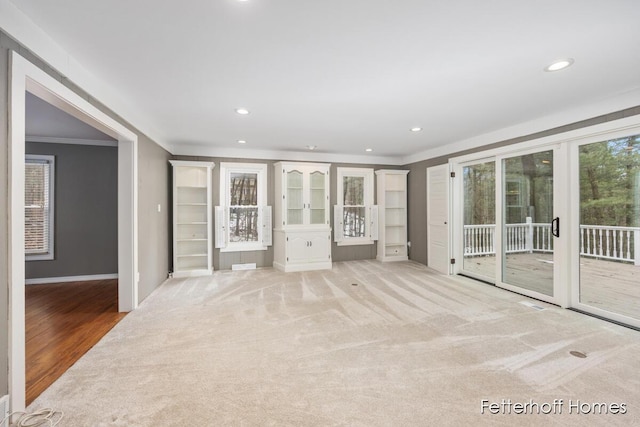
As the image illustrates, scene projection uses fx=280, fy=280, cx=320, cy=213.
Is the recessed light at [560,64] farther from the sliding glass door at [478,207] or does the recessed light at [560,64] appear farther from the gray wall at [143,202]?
the gray wall at [143,202]

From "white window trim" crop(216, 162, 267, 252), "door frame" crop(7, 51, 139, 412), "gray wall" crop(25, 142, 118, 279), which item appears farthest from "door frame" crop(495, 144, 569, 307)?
"gray wall" crop(25, 142, 118, 279)

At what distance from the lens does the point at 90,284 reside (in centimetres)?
449

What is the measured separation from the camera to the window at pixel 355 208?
19.9 feet

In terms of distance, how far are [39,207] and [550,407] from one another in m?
6.67

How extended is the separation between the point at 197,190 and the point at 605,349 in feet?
18.8

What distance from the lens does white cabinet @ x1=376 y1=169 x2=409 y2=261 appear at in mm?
6148

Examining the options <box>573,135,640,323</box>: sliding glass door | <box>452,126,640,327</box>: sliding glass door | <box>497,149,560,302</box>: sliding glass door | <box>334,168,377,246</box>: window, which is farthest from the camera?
<box>334,168,377,246</box>: window

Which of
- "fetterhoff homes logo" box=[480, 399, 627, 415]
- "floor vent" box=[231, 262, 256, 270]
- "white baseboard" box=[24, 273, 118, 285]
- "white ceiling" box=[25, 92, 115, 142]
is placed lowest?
"fetterhoff homes logo" box=[480, 399, 627, 415]

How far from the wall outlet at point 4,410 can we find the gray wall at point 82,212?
3.82m

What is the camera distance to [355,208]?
616 centimetres

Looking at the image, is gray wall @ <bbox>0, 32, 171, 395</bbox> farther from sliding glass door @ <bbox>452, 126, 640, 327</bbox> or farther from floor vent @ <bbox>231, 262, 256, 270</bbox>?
sliding glass door @ <bbox>452, 126, 640, 327</bbox>

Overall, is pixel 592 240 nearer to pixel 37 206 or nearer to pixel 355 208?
pixel 355 208

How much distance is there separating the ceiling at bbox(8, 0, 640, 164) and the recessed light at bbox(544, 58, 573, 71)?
2.4 inches

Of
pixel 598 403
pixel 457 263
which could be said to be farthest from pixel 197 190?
pixel 598 403
